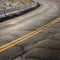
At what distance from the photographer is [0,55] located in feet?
30.8

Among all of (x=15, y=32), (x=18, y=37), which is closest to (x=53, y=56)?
(x=18, y=37)

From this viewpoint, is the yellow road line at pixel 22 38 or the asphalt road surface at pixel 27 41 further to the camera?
the yellow road line at pixel 22 38

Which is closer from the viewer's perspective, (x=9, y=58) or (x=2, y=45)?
(x=9, y=58)

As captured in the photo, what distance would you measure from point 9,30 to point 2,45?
11.7 feet

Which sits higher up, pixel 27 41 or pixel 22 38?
pixel 27 41

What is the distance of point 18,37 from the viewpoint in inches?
485

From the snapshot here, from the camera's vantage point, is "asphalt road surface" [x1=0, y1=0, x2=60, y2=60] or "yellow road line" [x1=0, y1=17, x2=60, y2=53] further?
"yellow road line" [x1=0, y1=17, x2=60, y2=53]

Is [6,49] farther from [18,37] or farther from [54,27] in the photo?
[54,27]

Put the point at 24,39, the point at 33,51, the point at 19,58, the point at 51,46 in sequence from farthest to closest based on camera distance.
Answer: the point at 24,39, the point at 51,46, the point at 33,51, the point at 19,58

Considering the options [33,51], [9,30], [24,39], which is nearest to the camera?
[33,51]

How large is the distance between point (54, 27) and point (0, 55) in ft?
20.0

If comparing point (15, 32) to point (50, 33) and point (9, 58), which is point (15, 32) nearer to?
point (50, 33)

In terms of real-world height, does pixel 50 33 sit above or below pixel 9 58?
below

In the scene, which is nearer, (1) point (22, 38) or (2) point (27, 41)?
(2) point (27, 41)
